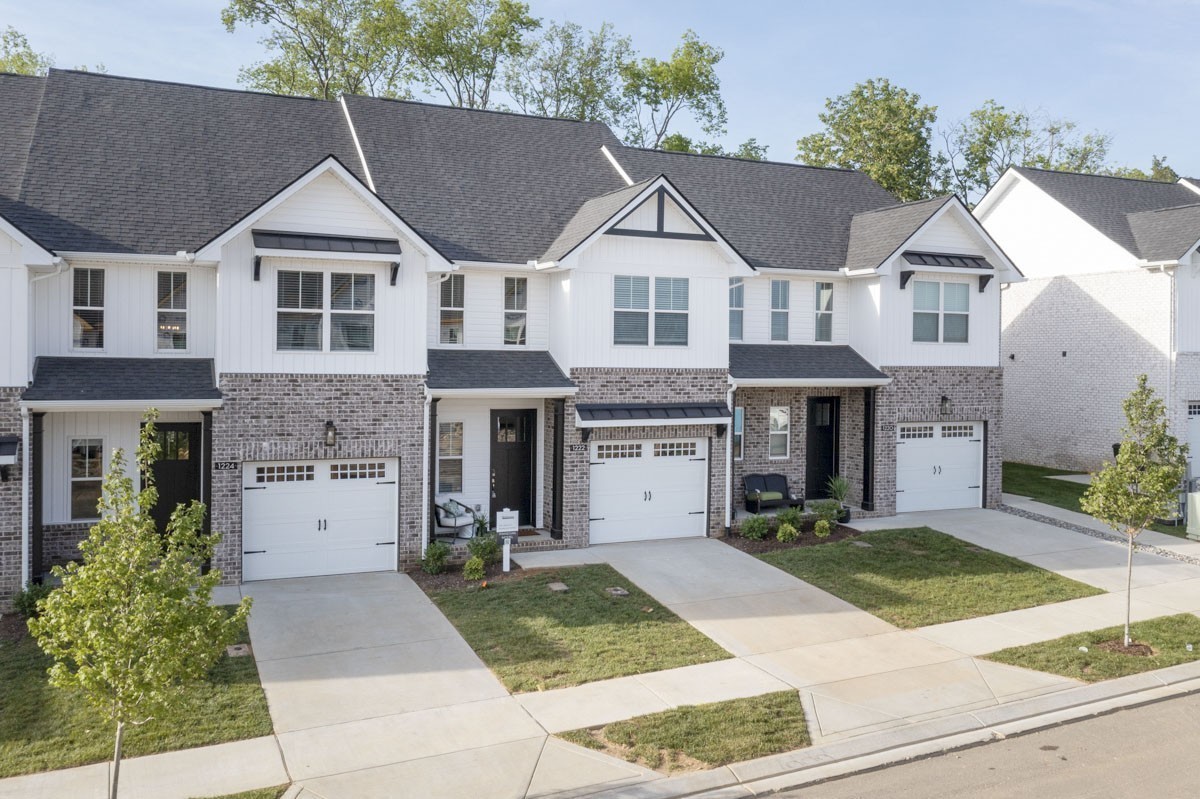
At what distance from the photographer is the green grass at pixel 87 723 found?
8.98m

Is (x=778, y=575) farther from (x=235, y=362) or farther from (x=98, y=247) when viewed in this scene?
(x=98, y=247)

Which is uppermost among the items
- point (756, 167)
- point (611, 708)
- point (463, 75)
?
point (463, 75)

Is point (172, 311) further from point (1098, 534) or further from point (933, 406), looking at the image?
point (1098, 534)

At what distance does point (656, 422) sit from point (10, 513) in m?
10.7

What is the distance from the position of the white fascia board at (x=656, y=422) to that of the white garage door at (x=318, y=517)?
12.0 feet

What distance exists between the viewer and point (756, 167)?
81.3 ft

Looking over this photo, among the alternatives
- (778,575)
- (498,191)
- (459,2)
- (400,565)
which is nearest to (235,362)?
(400,565)

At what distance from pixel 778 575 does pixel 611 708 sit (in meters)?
6.60

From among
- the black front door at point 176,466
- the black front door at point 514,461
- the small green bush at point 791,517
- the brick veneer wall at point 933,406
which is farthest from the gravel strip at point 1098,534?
the black front door at point 176,466

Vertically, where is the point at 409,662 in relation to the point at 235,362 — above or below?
below

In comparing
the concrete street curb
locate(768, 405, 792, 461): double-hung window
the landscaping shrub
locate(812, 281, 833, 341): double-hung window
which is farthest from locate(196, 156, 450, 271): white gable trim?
the concrete street curb

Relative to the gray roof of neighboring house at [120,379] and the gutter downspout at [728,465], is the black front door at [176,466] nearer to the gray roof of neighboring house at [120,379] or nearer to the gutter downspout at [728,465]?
the gray roof of neighboring house at [120,379]

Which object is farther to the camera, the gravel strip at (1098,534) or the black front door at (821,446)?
the black front door at (821,446)

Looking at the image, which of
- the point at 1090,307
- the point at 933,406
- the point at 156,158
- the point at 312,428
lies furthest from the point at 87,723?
the point at 1090,307
